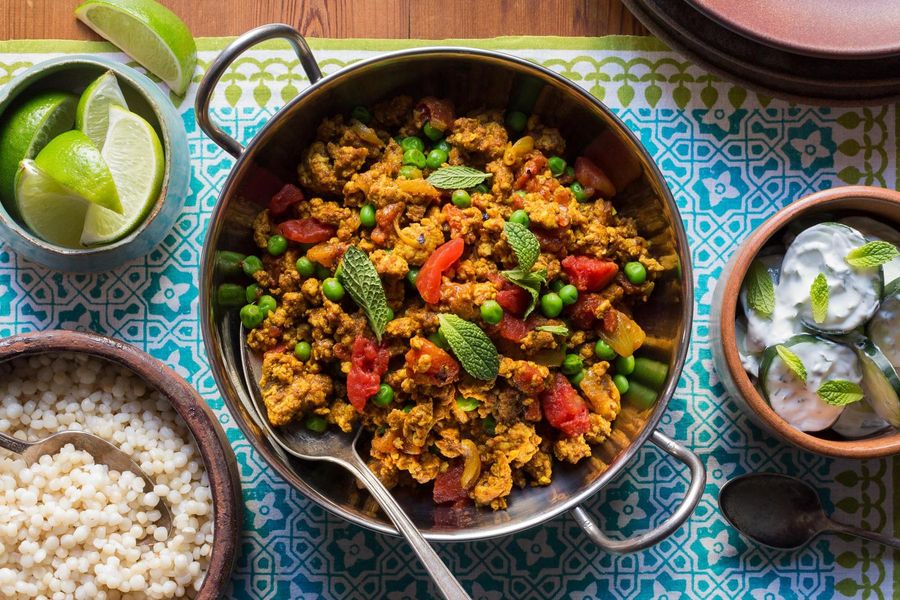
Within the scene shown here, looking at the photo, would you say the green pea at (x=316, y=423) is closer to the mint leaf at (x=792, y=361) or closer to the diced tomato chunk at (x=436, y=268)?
the diced tomato chunk at (x=436, y=268)

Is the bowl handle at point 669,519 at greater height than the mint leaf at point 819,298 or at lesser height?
lesser

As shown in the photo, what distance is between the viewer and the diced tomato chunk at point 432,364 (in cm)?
254

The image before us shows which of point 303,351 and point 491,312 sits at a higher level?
point 491,312

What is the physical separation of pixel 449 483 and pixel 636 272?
3.13ft

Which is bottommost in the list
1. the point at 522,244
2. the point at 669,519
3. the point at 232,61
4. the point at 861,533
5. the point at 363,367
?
the point at 861,533

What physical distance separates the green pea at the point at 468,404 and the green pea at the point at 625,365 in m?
0.54

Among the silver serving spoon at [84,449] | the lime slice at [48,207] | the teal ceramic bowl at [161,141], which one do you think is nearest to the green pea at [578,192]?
the teal ceramic bowl at [161,141]

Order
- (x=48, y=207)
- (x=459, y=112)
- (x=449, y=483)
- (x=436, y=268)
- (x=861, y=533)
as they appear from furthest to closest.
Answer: (x=861, y=533) → (x=459, y=112) → (x=48, y=207) → (x=449, y=483) → (x=436, y=268)

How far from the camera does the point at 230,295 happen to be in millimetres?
2760

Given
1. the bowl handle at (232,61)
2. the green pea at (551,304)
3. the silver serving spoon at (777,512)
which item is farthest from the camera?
the silver serving spoon at (777,512)


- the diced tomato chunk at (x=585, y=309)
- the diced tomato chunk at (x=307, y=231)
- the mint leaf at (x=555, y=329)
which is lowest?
the mint leaf at (x=555, y=329)

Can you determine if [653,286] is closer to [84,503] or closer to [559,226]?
[559,226]

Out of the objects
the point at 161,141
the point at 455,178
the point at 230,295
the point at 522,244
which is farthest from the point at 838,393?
the point at 161,141

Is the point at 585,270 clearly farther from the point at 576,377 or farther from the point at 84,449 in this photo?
the point at 84,449
